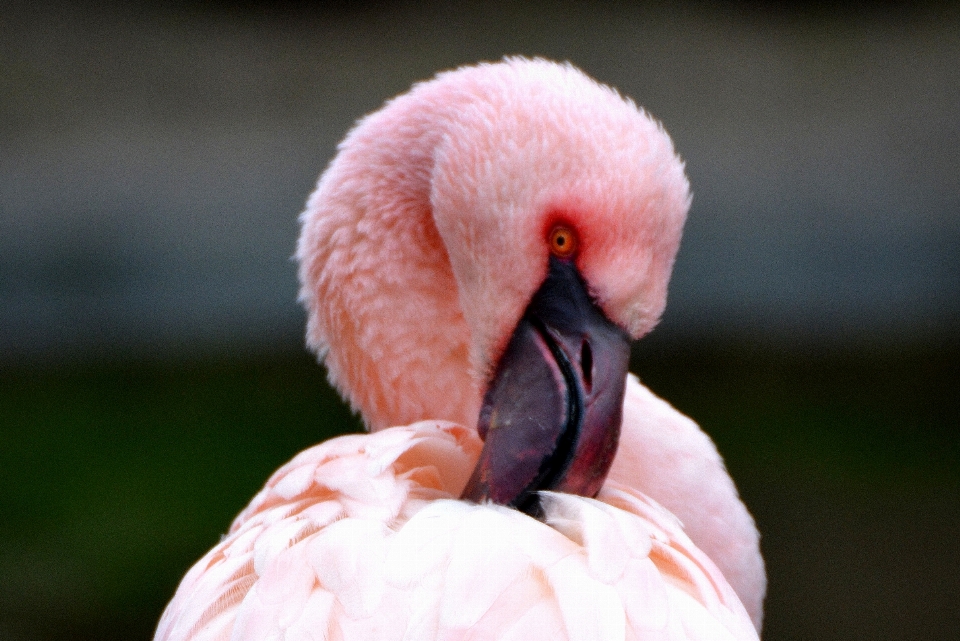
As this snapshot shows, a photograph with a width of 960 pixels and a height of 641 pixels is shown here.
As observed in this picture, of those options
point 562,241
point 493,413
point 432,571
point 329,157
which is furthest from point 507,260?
point 329,157

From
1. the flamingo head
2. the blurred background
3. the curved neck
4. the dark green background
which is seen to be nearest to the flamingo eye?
the flamingo head

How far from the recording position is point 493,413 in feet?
4.92

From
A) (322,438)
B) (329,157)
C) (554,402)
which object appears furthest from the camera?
(329,157)

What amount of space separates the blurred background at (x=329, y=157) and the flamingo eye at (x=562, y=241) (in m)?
4.00

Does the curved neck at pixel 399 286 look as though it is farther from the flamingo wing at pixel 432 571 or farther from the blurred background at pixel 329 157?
the blurred background at pixel 329 157

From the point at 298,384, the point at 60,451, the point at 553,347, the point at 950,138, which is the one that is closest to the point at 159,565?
the point at 60,451

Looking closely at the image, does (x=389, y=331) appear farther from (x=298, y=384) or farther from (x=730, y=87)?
Answer: (x=730, y=87)

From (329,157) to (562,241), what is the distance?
4514mm

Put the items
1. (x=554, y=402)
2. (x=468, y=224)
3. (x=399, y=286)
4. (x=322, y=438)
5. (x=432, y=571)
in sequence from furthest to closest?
(x=322, y=438)
(x=399, y=286)
(x=468, y=224)
(x=554, y=402)
(x=432, y=571)

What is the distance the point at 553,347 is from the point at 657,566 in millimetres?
359

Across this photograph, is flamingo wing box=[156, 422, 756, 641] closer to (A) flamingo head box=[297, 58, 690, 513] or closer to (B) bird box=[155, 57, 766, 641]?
(B) bird box=[155, 57, 766, 641]

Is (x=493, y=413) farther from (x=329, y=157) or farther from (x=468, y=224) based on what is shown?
(x=329, y=157)

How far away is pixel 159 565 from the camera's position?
3.96 meters

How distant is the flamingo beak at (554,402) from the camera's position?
1418mm
